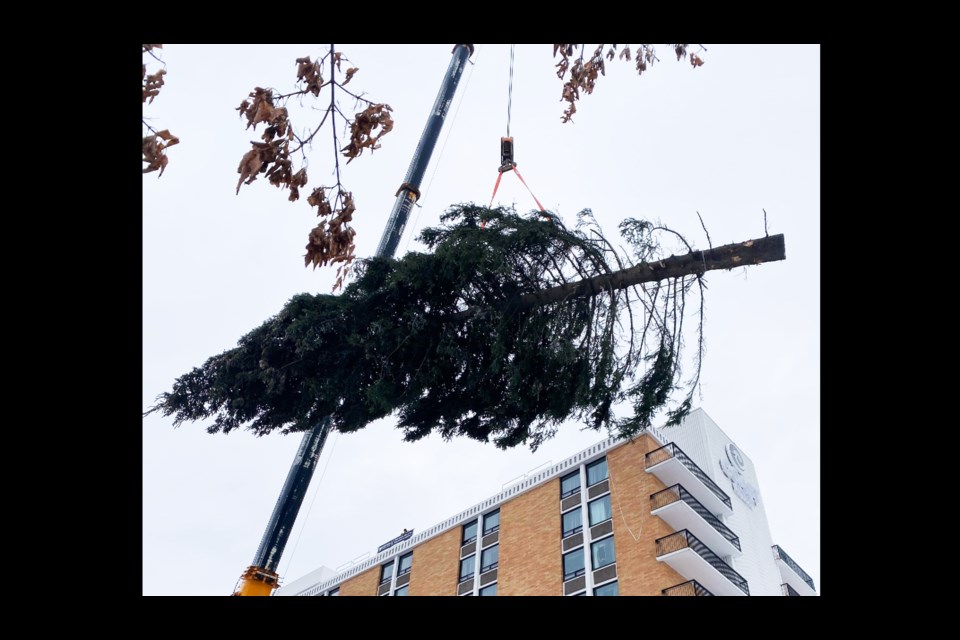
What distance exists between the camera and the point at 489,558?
30578mm

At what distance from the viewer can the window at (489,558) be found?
98.9 feet

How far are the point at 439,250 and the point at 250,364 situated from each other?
125 inches

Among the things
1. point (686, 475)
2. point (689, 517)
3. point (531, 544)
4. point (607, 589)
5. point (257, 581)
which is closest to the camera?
point (257, 581)

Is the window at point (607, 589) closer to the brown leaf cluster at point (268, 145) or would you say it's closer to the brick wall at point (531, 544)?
the brick wall at point (531, 544)

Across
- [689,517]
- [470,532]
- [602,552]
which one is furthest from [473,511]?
[689,517]

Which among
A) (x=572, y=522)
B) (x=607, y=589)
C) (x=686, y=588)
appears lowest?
(x=686, y=588)

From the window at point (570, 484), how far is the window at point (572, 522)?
979 millimetres

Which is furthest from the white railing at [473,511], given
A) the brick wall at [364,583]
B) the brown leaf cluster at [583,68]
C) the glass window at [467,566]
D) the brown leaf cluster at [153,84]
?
the brown leaf cluster at [153,84]

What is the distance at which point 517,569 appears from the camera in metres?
28.4

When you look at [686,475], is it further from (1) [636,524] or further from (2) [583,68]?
(2) [583,68]

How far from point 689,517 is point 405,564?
15.8 meters

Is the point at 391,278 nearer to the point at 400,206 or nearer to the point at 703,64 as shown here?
the point at 703,64

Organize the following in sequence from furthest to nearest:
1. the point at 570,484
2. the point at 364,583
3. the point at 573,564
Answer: the point at 364,583 < the point at 570,484 < the point at 573,564

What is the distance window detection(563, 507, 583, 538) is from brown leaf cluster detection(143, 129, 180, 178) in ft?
87.1
